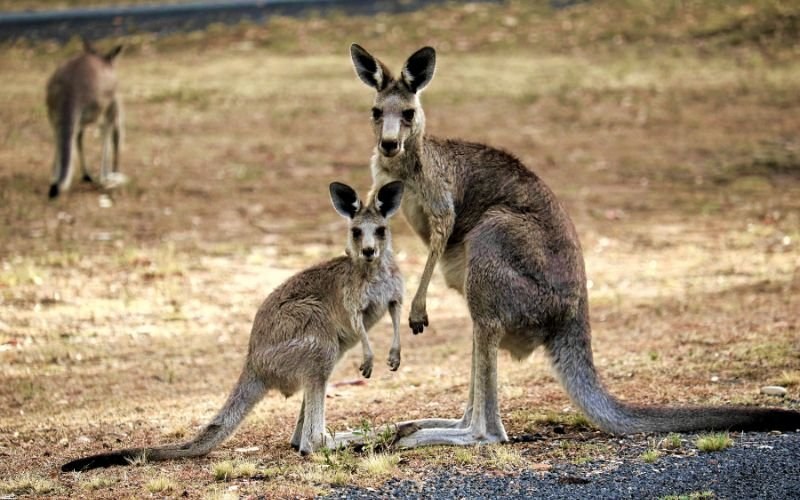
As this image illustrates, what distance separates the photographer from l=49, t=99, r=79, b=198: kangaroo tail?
13.1 m

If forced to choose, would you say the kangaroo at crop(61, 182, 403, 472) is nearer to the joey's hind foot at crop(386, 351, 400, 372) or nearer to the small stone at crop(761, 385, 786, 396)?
the joey's hind foot at crop(386, 351, 400, 372)

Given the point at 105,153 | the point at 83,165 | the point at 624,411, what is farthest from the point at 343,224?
the point at 624,411

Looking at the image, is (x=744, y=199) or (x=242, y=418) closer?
(x=242, y=418)

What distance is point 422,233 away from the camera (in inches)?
266

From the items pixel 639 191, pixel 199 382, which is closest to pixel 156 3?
pixel 639 191

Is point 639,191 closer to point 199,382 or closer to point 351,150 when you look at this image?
point 351,150

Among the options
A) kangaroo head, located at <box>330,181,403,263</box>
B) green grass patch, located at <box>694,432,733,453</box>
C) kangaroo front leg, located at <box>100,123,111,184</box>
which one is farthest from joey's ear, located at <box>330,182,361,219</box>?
kangaroo front leg, located at <box>100,123,111,184</box>

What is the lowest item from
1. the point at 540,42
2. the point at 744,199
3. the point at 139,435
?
the point at 139,435

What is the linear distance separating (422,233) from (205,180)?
8.24 meters

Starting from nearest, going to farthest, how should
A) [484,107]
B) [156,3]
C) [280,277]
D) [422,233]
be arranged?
[422,233] → [280,277] → [484,107] → [156,3]

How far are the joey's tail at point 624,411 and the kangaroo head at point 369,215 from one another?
1.03 metres

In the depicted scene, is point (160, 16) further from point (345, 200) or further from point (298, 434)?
point (298, 434)

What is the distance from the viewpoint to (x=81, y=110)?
13484 millimetres

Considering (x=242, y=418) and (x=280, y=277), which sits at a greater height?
(x=280, y=277)
